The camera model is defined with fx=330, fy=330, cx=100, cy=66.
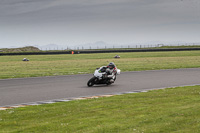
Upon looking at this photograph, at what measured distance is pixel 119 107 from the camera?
1139cm

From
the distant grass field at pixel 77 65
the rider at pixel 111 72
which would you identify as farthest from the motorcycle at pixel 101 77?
the distant grass field at pixel 77 65

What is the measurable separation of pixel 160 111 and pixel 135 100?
2650 mm

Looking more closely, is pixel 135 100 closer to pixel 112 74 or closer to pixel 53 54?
pixel 112 74

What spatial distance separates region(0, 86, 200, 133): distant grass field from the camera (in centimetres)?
838

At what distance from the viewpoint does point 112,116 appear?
984 centimetres

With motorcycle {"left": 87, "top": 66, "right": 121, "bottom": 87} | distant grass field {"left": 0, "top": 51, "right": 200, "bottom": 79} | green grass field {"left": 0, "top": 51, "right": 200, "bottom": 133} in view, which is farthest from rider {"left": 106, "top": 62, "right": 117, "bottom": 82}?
distant grass field {"left": 0, "top": 51, "right": 200, "bottom": 79}

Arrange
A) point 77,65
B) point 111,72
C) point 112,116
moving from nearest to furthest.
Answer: point 112,116 → point 111,72 → point 77,65

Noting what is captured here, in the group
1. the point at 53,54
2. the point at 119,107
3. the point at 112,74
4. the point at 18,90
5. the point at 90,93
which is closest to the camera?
the point at 119,107

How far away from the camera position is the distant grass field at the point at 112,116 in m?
8.38

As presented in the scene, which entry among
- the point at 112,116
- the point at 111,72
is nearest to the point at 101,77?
the point at 111,72

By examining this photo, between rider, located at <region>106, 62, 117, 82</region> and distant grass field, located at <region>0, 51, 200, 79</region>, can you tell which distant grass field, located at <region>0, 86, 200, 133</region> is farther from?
distant grass field, located at <region>0, 51, 200, 79</region>

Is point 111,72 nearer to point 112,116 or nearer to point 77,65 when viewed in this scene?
point 112,116

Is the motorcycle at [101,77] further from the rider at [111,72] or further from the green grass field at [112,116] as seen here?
the green grass field at [112,116]

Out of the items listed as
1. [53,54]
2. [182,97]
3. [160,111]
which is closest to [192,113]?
[160,111]
